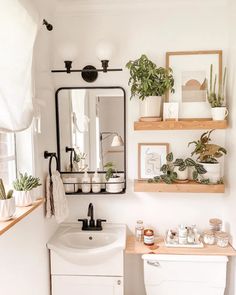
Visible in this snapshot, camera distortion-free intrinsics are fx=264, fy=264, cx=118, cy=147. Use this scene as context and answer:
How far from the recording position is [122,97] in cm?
206

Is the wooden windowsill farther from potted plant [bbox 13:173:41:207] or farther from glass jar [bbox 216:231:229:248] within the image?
glass jar [bbox 216:231:229:248]

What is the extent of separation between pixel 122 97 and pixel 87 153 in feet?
1.72

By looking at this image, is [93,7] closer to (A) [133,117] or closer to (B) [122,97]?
(B) [122,97]

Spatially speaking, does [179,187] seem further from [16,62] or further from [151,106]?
[16,62]

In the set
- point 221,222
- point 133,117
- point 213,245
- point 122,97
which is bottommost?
point 213,245

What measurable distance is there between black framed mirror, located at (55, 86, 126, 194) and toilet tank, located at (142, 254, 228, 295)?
23.4 inches

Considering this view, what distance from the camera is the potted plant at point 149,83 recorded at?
1859 millimetres

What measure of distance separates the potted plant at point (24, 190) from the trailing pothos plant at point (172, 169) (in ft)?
2.99

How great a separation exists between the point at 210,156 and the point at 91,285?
1.24 metres

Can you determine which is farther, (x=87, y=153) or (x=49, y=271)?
(x=87, y=153)

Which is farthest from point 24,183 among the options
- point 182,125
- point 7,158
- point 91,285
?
point 182,125

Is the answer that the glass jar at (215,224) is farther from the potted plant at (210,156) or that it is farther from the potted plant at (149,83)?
the potted plant at (149,83)

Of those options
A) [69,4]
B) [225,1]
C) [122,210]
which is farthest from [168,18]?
[122,210]

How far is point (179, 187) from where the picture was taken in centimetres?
193
